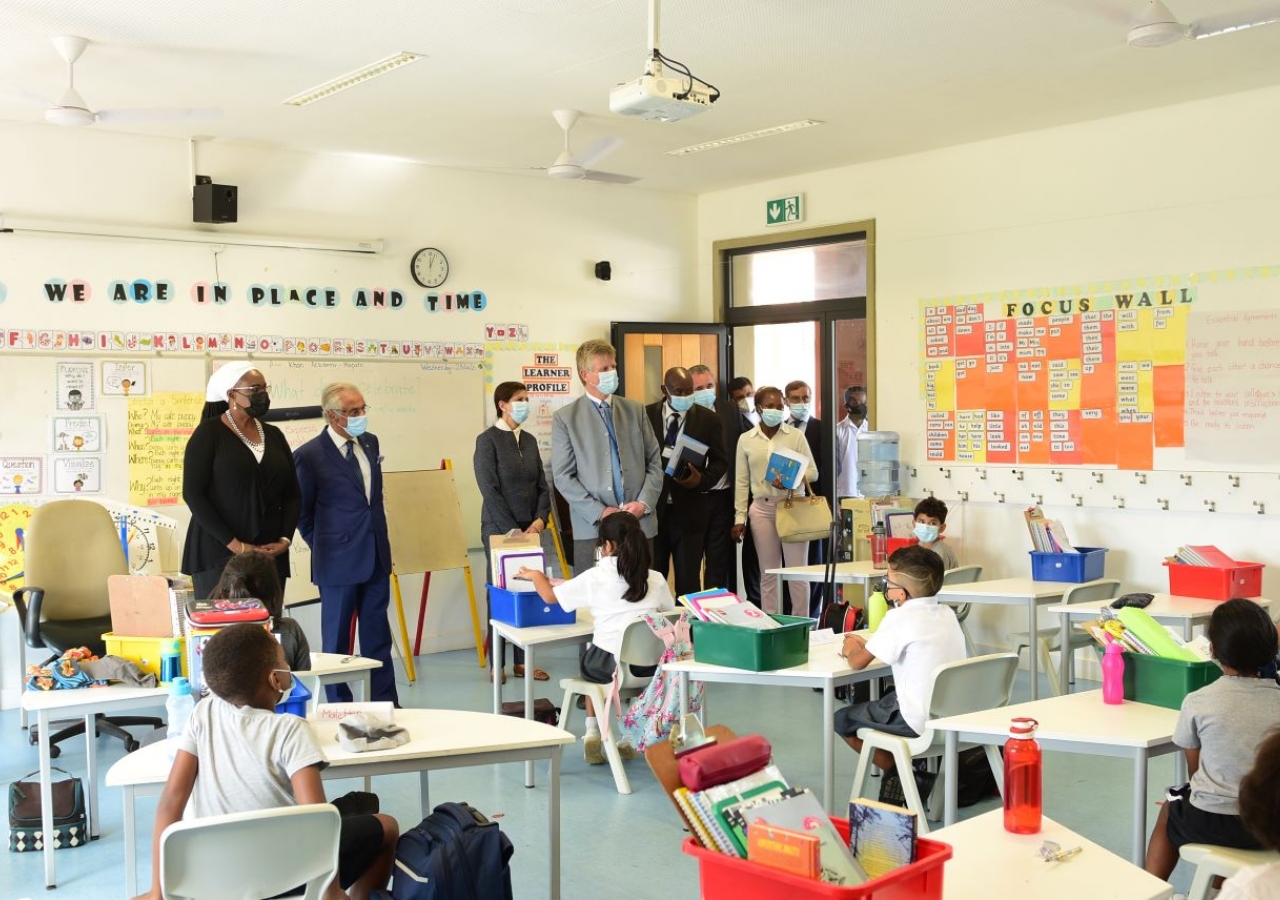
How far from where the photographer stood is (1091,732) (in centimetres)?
319

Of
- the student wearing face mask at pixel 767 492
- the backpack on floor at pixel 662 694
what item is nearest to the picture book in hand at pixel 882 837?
the backpack on floor at pixel 662 694

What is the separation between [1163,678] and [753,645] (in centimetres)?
123

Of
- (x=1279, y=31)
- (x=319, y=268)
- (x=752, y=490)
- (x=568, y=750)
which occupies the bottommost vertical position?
(x=568, y=750)

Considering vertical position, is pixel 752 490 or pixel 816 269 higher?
pixel 816 269

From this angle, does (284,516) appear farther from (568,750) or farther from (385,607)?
(568,750)

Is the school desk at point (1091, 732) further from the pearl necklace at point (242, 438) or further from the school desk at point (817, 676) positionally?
the pearl necklace at point (242, 438)

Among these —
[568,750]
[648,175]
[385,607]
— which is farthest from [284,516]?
[648,175]

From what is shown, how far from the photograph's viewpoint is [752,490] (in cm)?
731

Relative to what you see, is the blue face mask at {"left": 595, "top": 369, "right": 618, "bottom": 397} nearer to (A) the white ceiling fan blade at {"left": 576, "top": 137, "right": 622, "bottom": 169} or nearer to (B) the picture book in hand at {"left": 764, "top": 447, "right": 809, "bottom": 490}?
(A) the white ceiling fan blade at {"left": 576, "top": 137, "right": 622, "bottom": 169}

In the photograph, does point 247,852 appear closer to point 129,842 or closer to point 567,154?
point 129,842

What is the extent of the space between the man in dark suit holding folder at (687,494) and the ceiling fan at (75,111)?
3.15 meters

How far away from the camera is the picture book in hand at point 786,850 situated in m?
1.81

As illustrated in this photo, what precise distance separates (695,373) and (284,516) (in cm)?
306

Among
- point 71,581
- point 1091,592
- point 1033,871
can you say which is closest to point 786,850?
point 1033,871
